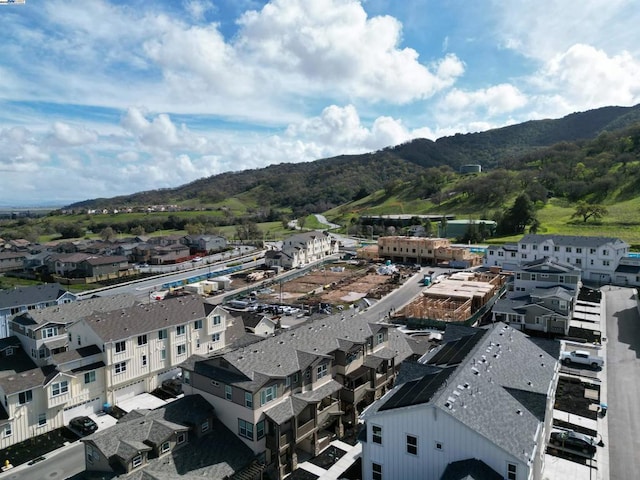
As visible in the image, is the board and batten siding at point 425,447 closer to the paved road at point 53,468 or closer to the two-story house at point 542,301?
the paved road at point 53,468

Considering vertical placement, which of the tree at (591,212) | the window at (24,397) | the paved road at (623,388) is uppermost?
the tree at (591,212)

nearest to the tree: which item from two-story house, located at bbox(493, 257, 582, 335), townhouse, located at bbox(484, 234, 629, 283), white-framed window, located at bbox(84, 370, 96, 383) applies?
townhouse, located at bbox(484, 234, 629, 283)

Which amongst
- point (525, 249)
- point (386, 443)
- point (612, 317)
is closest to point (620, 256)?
point (525, 249)

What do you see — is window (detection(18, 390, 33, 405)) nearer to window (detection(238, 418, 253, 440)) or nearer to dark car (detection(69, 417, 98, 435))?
dark car (detection(69, 417, 98, 435))

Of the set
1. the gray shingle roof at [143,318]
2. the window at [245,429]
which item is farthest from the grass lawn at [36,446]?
the window at [245,429]

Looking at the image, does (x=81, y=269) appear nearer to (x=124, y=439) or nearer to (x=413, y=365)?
(x=124, y=439)
